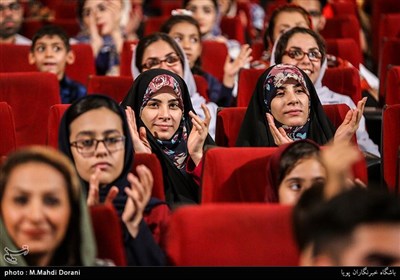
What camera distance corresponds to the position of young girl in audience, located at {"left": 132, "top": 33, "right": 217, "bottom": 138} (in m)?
3.90

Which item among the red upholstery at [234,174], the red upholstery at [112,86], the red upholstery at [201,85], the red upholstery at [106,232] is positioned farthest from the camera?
the red upholstery at [201,85]

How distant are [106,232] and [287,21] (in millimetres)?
2578

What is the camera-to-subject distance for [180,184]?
122 inches

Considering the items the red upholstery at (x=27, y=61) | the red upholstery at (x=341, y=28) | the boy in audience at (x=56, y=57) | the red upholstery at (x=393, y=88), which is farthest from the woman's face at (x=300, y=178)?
the red upholstery at (x=341, y=28)

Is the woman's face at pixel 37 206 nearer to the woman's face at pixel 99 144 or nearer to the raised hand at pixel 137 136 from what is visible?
the woman's face at pixel 99 144

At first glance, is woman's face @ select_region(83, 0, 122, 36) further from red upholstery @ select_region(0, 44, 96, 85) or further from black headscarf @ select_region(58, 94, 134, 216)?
black headscarf @ select_region(58, 94, 134, 216)

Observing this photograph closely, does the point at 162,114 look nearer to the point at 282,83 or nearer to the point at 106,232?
the point at 282,83

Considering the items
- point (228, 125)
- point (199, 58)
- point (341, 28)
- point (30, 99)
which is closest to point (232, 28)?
point (341, 28)

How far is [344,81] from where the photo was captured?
3.97 meters

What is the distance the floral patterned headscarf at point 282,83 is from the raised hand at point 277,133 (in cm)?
8

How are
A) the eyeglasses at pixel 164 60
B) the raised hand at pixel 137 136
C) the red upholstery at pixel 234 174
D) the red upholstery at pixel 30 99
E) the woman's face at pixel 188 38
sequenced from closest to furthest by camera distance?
the red upholstery at pixel 234 174 → the raised hand at pixel 137 136 → the red upholstery at pixel 30 99 → the eyeglasses at pixel 164 60 → the woman's face at pixel 188 38

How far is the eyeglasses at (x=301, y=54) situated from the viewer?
3.92 meters

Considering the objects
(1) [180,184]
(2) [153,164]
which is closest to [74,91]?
(1) [180,184]

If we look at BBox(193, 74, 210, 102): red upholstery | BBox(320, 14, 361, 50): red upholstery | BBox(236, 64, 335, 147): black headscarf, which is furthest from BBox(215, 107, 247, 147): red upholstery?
BBox(320, 14, 361, 50): red upholstery
